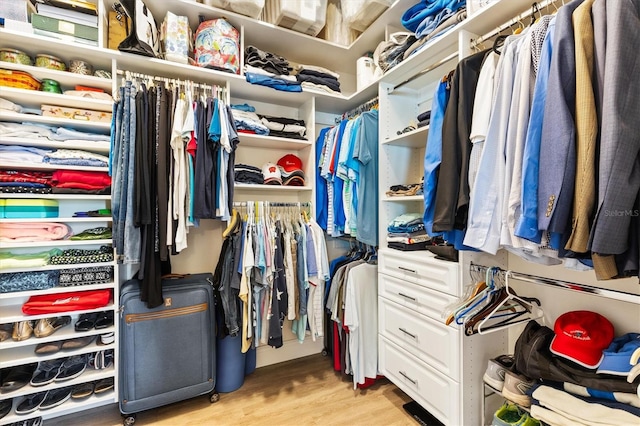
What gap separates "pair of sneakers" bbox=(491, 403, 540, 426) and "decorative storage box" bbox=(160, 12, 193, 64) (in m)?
2.48

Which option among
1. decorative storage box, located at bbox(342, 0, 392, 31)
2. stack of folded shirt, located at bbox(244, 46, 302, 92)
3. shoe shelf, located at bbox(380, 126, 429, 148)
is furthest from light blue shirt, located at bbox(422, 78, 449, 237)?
stack of folded shirt, located at bbox(244, 46, 302, 92)

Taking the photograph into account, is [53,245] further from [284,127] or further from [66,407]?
[284,127]

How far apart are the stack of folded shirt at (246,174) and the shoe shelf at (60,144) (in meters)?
0.75

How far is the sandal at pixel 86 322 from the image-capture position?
167 centimetres

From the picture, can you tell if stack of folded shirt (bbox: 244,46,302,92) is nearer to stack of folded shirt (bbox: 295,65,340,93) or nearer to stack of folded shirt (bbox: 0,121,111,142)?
stack of folded shirt (bbox: 295,65,340,93)

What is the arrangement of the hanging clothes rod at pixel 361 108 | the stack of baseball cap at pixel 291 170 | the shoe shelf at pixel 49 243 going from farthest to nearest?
the stack of baseball cap at pixel 291 170
the hanging clothes rod at pixel 361 108
the shoe shelf at pixel 49 243

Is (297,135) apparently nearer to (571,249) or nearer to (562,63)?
(562,63)

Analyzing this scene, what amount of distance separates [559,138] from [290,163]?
70.6 inches

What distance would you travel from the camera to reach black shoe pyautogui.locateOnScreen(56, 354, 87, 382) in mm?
1627

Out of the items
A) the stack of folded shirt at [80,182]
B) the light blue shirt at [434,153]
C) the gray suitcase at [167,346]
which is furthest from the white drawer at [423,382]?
the stack of folded shirt at [80,182]

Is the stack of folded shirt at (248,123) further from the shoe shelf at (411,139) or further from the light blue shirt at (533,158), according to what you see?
the light blue shirt at (533,158)

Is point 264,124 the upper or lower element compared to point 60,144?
upper

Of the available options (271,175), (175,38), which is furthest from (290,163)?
(175,38)

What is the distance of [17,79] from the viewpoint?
5.10 ft
